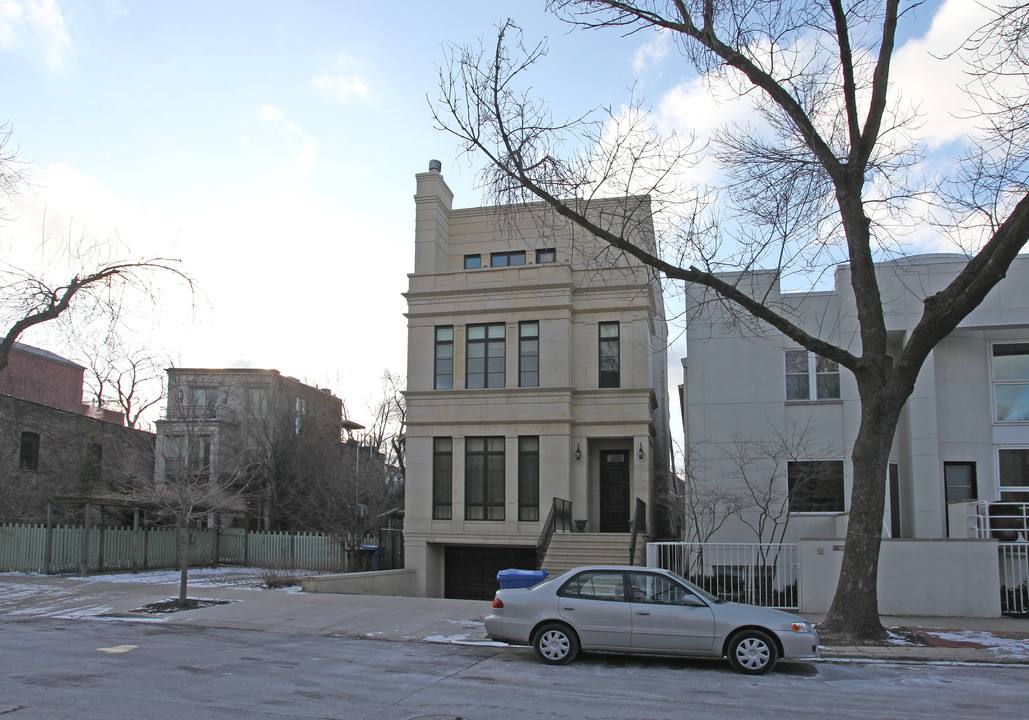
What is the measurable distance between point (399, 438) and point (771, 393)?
2857cm

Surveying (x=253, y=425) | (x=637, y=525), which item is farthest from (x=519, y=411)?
(x=253, y=425)

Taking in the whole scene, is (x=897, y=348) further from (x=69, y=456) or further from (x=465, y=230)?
(x=69, y=456)

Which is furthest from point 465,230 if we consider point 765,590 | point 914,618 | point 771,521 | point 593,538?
point 914,618

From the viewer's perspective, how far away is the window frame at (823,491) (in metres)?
19.8

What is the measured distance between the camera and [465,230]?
28891 mm

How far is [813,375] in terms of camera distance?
2048cm

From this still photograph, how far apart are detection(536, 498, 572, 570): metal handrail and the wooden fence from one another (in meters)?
6.88

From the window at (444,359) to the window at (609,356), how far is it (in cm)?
487

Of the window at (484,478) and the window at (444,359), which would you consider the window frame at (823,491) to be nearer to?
the window at (484,478)

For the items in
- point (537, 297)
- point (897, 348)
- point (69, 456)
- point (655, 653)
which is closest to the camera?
point (655, 653)

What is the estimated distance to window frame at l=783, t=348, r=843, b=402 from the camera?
66.4 feet

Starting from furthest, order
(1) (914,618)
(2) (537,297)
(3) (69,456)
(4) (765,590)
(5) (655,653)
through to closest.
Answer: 1. (3) (69,456)
2. (2) (537,297)
3. (4) (765,590)
4. (1) (914,618)
5. (5) (655,653)

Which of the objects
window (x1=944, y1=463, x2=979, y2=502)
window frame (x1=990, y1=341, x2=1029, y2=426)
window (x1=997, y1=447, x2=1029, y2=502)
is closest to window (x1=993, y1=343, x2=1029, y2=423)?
window frame (x1=990, y1=341, x2=1029, y2=426)

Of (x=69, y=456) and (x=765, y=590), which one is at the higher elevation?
(x=69, y=456)
